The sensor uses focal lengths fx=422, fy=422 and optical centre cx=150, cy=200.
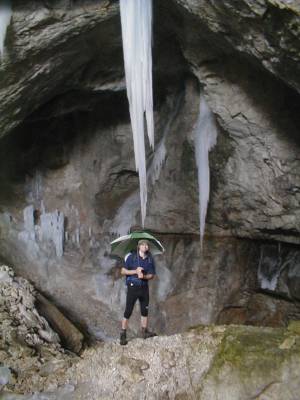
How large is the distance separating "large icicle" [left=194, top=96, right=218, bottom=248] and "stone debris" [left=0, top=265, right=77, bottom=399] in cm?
327

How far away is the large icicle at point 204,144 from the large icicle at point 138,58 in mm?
1686

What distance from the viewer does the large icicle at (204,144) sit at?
23.2ft

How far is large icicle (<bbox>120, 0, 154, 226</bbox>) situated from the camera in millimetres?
4941

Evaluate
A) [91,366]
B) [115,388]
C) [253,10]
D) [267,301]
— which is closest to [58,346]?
[91,366]

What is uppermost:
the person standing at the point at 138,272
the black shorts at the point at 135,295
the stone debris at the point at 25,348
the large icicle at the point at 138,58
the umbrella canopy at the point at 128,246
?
the large icicle at the point at 138,58

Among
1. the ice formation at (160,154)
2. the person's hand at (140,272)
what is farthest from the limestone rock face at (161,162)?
the person's hand at (140,272)

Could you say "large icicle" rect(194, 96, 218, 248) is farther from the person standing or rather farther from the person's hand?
the person's hand

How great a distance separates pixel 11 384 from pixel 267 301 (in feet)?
20.0

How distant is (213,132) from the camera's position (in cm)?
713

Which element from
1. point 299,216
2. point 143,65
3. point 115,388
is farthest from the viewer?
point 299,216

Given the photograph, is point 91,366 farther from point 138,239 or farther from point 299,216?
point 299,216

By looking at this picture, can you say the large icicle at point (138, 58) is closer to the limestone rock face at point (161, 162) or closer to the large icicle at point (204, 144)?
the limestone rock face at point (161, 162)

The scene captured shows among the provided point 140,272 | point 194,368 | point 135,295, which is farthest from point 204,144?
point 194,368

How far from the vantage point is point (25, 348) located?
491cm
